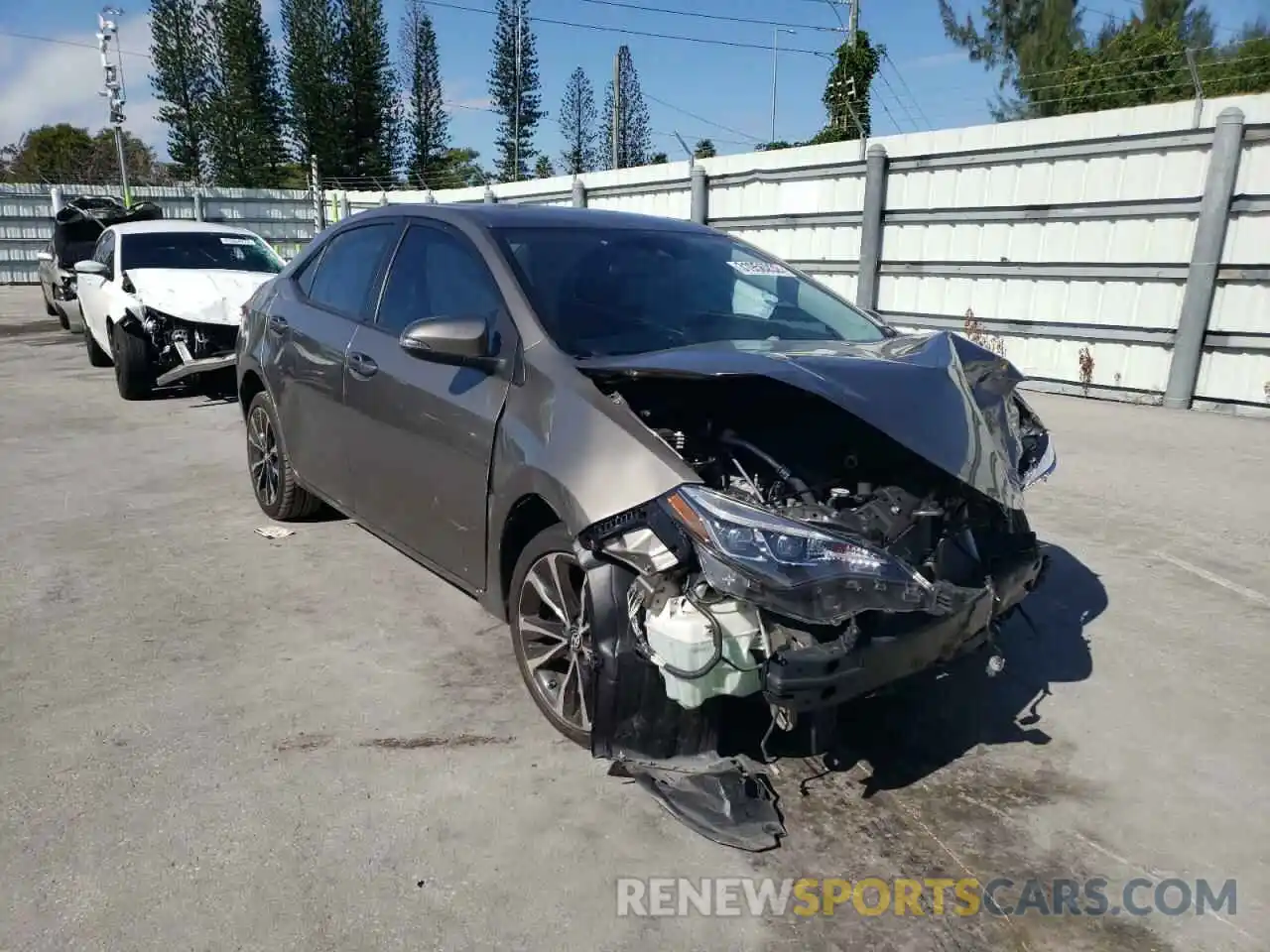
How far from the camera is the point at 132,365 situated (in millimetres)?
8945

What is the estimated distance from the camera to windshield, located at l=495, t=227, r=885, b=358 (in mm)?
3270

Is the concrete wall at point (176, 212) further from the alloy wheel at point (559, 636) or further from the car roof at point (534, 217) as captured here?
the alloy wheel at point (559, 636)

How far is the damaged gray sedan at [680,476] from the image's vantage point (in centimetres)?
241

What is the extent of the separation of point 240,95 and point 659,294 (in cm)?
4631

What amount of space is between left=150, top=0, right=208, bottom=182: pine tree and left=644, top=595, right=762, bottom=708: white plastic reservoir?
4786cm

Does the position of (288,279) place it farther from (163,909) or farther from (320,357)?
(163,909)

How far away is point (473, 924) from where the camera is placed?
2.25 metres

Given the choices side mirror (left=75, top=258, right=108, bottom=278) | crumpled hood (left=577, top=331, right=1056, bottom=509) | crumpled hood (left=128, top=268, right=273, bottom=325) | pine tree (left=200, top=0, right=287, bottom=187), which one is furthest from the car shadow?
pine tree (left=200, top=0, right=287, bottom=187)

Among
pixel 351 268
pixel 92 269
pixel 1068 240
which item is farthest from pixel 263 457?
pixel 1068 240

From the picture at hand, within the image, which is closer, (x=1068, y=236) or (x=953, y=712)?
(x=953, y=712)

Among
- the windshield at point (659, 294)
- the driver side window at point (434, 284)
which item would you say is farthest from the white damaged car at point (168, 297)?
the windshield at point (659, 294)

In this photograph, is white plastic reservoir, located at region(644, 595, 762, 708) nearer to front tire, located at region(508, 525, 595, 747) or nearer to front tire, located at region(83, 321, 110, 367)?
front tire, located at region(508, 525, 595, 747)

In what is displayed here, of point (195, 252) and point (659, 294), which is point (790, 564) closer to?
point (659, 294)

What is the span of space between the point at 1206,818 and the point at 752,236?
1120 cm
